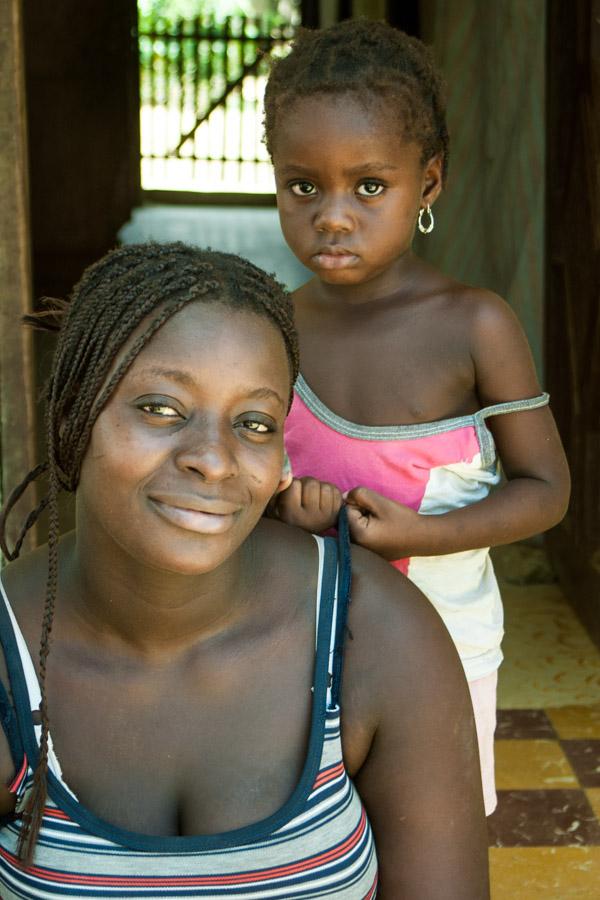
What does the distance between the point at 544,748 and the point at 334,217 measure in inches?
74.0

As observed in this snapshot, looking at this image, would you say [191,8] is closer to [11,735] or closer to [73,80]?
[73,80]

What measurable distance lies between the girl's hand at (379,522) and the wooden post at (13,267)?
133 cm

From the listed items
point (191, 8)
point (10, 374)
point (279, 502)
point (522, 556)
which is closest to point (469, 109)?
point (522, 556)

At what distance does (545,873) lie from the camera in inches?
102

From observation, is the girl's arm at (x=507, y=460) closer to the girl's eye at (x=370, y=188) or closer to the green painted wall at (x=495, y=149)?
the girl's eye at (x=370, y=188)

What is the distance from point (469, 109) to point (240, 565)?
4.27 m

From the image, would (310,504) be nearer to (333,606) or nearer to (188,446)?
(333,606)

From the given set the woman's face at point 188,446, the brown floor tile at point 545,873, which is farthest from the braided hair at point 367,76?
the brown floor tile at point 545,873

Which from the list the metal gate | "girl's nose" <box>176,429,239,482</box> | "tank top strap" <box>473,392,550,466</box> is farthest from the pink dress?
the metal gate

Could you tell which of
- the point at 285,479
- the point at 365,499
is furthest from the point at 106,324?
the point at 365,499

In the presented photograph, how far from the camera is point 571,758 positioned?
10.4 feet

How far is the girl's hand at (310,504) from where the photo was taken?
5.83 ft

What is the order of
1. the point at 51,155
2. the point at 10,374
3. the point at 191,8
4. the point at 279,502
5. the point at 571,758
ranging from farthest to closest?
the point at 191,8 < the point at 51,155 < the point at 571,758 < the point at 10,374 < the point at 279,502

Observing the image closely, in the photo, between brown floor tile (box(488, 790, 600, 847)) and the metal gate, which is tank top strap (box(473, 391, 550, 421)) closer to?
brown floor tile (box(488, 790, 600, 847))
